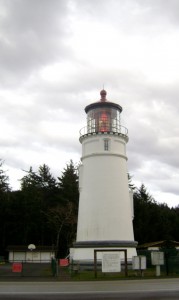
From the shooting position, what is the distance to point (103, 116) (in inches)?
1111

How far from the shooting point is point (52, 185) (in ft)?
226

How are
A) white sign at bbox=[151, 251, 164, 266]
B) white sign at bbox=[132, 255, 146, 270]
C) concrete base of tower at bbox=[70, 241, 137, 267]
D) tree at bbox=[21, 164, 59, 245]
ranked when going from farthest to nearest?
tree at bbox=[21, 164, 59, 245], concrete base of tower at bbox=[70, 241, 137, 267], white sign at bbox=[151, 251, 164, 266], white sign at bbox=[132, 255, 146, 270]

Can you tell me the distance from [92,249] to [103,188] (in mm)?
4020

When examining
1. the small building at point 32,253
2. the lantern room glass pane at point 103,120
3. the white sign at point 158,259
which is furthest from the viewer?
the small building at point 32,253

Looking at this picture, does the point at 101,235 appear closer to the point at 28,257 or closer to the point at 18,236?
the point at 28,257

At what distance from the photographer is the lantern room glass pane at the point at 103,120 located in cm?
2811

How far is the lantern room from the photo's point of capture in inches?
1102

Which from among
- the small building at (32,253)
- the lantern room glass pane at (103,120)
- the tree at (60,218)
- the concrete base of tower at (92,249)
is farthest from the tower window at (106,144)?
the tree at (60,218)

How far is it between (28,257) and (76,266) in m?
21.5

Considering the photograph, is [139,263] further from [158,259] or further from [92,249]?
[92,249]

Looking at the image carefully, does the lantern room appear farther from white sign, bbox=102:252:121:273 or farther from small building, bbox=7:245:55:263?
small building, bbox=7:245:55:263

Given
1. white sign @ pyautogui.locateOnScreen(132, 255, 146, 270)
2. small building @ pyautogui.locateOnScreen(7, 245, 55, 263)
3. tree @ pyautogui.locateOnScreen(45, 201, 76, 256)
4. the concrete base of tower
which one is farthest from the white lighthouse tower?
tree @ pyautogui.locateOnScreen(45, 201, 76, 256)

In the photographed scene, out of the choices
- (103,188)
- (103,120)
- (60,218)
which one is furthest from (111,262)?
(60,218)

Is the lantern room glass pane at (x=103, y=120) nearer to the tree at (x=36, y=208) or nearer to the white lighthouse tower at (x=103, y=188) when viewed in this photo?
the white lighthouse tower at (x=103, y=188)
